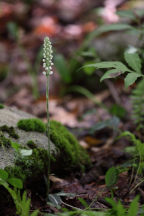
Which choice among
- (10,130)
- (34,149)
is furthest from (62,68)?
(34,149)

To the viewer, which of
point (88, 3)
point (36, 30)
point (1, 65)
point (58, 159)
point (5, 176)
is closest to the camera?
point (5, 176)

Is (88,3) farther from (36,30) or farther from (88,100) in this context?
(88,100)

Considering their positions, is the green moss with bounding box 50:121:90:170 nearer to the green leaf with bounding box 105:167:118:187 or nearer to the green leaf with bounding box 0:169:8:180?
the green leaf with bounding box 105:167:118:187

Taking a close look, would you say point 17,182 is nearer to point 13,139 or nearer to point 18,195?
point 18,195

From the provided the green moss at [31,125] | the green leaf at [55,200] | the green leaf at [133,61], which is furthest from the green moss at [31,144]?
the green leaf at [133,61]

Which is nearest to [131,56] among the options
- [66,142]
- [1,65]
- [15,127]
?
[66,142]

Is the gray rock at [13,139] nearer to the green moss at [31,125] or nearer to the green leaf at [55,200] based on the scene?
the green moss at [31,125]

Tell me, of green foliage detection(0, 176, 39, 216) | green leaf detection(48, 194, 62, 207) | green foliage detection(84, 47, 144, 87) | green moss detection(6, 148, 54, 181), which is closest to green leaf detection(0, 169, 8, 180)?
green foliage detection(0, 176, 39, 216)
